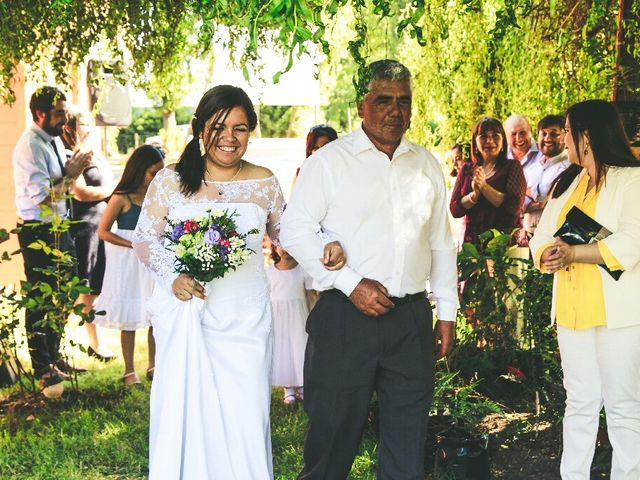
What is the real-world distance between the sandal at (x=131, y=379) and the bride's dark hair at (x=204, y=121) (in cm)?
339

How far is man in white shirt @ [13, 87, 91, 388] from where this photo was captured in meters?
7.12

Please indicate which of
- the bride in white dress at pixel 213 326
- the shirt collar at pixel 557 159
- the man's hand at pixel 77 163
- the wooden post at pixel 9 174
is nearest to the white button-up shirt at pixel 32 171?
the man's hand at pixel 77 163

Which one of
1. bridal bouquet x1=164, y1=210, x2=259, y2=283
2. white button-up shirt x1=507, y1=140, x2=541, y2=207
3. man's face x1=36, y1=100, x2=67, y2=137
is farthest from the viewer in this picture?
white button-up shirt x1=507, y1=140, x2=541, y2=207

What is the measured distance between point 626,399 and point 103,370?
5074 millimetres

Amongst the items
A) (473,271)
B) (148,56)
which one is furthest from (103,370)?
(473,271)

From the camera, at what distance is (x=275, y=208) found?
471 cm

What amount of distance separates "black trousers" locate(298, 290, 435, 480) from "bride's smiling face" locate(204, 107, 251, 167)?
901 mm

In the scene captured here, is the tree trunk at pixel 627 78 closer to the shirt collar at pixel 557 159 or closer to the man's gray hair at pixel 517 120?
the shirt collar at pixel 557 159

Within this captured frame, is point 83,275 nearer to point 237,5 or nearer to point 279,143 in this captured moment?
point 237,5

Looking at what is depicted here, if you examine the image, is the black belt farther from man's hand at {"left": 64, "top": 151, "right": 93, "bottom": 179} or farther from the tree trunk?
man's hand at {"left": 64, "top": 151, "right": 93, "bottom": 179}

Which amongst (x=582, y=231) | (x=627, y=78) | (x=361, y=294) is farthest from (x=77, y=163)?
(x=582, y=231)

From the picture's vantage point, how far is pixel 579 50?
6727 mm

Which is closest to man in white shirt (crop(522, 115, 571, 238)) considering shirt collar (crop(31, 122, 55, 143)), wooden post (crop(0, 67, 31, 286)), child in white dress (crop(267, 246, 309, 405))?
child in white dress (crop(267, 246, 309, 405))

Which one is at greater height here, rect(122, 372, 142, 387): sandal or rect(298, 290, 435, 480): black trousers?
rect(298, 290, 435, 480): black trousers
